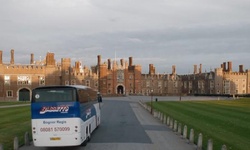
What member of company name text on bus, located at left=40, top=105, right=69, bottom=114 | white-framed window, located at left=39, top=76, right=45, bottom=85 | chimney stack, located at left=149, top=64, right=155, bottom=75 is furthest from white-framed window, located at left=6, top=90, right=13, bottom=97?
company name text on bus, located at left=40, top=105, right=69, bottom=114

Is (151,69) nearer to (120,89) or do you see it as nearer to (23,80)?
(120,89)

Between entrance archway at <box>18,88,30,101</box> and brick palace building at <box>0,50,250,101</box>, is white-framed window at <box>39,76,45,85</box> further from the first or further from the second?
entrance archway at <box>18,88,30,101</box>

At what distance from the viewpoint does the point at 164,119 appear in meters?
27.8

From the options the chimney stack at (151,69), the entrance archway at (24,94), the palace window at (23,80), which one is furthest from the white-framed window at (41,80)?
the chimney stack at (151,69)

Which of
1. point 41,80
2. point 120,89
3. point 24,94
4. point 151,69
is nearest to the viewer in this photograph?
point 24,94

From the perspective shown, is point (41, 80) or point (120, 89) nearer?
point (41, 80)

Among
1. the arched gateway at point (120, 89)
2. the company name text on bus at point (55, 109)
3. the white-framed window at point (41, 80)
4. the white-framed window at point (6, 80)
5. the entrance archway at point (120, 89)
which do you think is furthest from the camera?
Answer: the entrance archway at point (120, 89)

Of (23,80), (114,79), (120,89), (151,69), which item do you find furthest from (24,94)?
(151,69)

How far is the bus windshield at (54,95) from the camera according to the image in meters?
14.9

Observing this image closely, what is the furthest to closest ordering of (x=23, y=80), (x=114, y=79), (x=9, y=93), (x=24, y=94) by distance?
(x=114, y=79) < (x=23, y=80) < (x=24, y=94) < (x=9, y=93)

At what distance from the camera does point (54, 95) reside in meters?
15.0

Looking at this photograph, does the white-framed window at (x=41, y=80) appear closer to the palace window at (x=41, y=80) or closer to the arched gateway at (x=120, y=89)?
the palace window at (x=41, y=80)

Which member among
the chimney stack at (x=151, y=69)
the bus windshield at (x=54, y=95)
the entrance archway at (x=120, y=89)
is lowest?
the entrance archway at (x=120, y=89)

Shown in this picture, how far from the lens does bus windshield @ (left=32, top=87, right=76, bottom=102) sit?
587 inches
